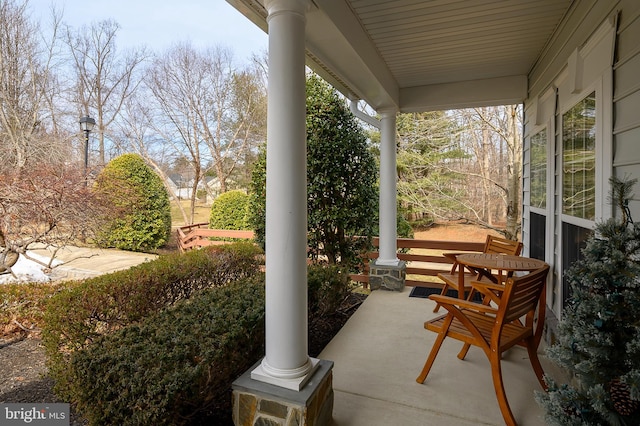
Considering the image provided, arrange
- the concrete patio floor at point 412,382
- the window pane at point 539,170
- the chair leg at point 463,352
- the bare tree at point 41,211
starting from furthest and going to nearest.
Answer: the bare tree at point 41,211
the window pane at point 539,170
the chair leg at point 463,352
the concrete patio floor at point 412,382

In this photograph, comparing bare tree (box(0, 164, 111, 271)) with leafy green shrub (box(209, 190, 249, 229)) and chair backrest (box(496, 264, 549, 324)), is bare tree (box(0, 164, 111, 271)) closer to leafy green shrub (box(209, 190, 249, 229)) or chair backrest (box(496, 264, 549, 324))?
chair backrest (box(496, 264, 549, 324))

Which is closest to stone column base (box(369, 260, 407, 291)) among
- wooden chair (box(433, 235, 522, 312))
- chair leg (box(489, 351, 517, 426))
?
wooden chair (box(433, 235, 522, 312))

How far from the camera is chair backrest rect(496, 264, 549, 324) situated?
186cm

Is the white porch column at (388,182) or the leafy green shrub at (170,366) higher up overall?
the white porch column at (388,182)

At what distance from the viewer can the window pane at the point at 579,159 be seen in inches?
82.2

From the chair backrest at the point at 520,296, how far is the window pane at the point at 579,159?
53cm

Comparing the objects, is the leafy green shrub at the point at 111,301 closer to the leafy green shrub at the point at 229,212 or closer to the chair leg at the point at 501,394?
the chair leg at the point at 501,394

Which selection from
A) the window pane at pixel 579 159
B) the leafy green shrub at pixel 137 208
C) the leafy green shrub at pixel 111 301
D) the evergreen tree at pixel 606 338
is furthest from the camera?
the leafy green shrub at pixel 137 208

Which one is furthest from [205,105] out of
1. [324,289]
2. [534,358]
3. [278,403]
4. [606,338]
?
[606,338]

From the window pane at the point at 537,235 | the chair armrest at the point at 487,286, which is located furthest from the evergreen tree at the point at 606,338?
the window pane at the point at 537,235

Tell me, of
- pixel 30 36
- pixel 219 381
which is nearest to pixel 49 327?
pixel 219 381

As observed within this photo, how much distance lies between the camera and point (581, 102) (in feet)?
7.47

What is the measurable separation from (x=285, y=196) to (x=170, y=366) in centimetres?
96

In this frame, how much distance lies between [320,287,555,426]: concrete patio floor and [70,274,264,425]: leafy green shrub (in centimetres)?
67
